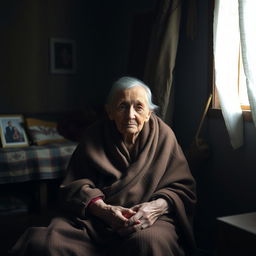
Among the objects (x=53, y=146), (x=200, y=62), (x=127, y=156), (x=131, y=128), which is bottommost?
(x=53, y=146)

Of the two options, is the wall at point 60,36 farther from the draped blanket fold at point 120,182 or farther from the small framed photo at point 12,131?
the draped blanket fold at point 120,182

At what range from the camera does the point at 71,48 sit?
12.8 ft

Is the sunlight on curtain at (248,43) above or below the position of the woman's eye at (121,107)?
above

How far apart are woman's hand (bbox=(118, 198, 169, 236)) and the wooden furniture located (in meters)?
0.29

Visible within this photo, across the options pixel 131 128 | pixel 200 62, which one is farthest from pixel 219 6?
pixel 131 128

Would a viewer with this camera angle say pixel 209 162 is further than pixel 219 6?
Yes

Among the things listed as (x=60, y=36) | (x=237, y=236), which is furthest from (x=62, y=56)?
(x=237, y=236)

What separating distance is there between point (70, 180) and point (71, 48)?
205cm

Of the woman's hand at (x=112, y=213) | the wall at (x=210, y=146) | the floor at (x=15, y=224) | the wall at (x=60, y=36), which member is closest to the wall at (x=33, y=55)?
the wall at (x=60, y=36)

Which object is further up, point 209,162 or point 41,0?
point 41,0

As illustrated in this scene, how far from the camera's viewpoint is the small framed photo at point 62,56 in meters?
3.80

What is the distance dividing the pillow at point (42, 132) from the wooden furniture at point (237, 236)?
1962 millimetres

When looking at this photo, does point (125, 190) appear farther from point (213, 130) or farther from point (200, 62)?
point (200, 62)

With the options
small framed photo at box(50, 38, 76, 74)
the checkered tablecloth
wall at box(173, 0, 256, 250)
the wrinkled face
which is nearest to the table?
the checkered tablecloth
